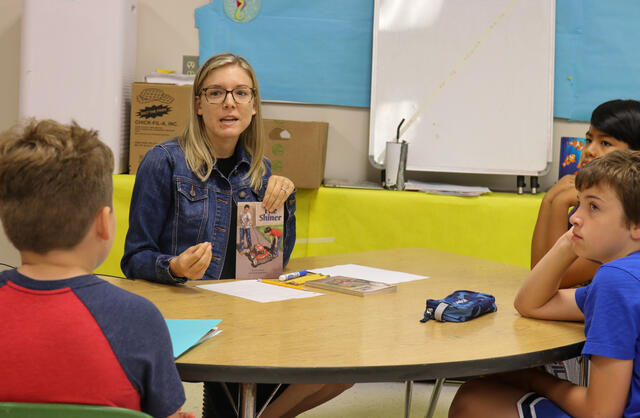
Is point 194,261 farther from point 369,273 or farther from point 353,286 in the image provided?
point 369,273

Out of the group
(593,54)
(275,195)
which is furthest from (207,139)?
(593,54)

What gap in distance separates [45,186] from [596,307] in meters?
0.98

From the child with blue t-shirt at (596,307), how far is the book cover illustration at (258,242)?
629mm

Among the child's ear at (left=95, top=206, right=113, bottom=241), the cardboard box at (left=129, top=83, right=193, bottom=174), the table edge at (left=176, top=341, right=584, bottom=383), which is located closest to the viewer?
the child's ear at (left=95, top=206, right=113, bottom=241)

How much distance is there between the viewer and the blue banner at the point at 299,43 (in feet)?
12.8

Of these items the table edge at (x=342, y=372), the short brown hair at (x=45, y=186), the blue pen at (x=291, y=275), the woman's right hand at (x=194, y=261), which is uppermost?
the short brown hair at (x=45, y=186)

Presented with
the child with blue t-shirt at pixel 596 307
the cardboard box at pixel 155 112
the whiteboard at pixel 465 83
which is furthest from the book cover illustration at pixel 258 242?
the whiteboard at pixel 465 83

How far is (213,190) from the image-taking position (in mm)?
2031

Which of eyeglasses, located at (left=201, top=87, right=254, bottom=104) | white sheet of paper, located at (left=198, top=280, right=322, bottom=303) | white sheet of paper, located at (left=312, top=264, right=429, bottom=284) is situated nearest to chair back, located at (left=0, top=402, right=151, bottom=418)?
white sheet of paper, located at (left=198, top=280, right=322, bottom=303)

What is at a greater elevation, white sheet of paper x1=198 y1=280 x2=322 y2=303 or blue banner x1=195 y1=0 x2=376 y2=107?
blue banner x1=195 y1=0 x2=376 y2=107

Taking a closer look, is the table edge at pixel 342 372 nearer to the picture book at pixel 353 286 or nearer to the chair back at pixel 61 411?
the chair back at pixel 61 411

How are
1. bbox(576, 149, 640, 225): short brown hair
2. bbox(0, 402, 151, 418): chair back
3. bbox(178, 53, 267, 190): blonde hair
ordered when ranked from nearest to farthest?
bbox(0, 402, 151, 418): chair back
bbox(576, 149, 640, 225): short brown hair
bbox(178, 53, 267, 190): blonde hair

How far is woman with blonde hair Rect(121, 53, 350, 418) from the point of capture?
6.23ft

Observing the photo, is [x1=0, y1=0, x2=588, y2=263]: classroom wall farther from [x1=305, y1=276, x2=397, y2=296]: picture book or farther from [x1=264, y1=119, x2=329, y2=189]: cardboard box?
[x1=305, y1=276, x2=397, y2=296]: picture book
